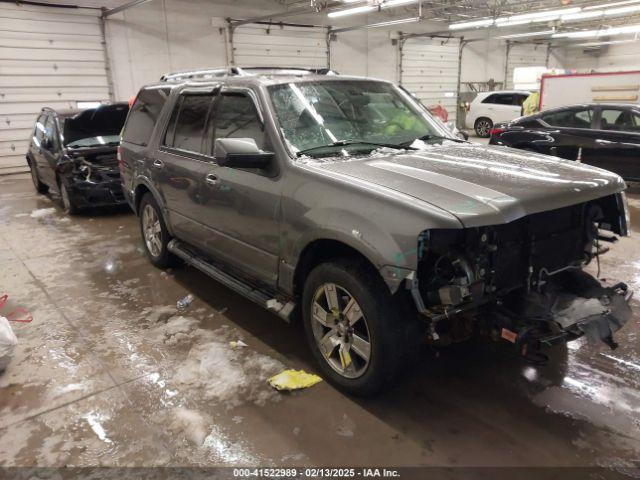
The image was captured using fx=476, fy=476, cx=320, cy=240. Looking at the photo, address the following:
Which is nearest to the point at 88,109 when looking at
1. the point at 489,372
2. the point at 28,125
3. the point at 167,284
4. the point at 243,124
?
the point at 167,284

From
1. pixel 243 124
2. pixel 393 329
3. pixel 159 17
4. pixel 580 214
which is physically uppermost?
pixel 159 17

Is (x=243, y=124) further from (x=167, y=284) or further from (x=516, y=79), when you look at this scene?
(x=516, y=79)

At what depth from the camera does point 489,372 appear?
3.04 metres

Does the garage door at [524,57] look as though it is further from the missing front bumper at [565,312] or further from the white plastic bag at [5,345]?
the white plastic bag at [5,345]

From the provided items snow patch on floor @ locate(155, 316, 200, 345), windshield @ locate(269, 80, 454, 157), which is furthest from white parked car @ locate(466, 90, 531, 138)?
snow patch on floor @ locate(155, 316, 200, 345)

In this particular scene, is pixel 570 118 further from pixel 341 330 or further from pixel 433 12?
pixel 433 12

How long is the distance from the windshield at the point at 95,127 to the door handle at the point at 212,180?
4.70 meters

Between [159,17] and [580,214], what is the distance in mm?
14028

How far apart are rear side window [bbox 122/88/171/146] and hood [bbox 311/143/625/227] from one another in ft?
7.91

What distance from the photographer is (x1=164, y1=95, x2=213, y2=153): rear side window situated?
12.6 feet

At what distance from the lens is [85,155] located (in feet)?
23.6

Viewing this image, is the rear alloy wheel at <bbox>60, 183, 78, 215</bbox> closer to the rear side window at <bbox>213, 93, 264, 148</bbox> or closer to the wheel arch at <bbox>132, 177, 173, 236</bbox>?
the wheel arch at <bbox>132, 177, 173, 236</bbox>

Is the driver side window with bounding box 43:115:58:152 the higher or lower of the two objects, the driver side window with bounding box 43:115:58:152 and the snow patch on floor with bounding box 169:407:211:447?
the higher

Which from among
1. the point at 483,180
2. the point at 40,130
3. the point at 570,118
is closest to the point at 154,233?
the point at 483,180
